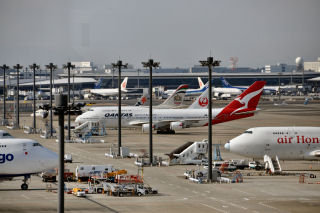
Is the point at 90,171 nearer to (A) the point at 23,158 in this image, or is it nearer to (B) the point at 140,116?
(A) the point at 23,158

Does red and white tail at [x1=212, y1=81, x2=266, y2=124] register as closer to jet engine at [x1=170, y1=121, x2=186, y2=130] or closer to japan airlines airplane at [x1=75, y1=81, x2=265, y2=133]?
japan airlines airplane at [x1=75, y1=81, x2=265, y2=133]

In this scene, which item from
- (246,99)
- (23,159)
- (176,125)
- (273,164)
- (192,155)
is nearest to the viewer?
(23,159)

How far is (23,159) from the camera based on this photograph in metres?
53.1

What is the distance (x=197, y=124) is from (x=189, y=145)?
35.8 metres

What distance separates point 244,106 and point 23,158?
56391 mm

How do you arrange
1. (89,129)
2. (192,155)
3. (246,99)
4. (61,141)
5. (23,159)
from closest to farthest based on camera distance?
(61,141) → (23,159) → (192,155) → (246,99) → (89,129)

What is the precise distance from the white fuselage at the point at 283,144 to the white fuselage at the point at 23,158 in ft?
73.0

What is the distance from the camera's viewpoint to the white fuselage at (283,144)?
219 feet

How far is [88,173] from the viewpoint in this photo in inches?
2350

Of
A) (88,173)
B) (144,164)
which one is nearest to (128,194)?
(88,173)

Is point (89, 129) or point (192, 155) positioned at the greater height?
point (89, 129)

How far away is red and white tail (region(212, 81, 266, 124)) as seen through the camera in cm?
9919

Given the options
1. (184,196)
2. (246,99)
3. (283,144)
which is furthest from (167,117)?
(184,196)

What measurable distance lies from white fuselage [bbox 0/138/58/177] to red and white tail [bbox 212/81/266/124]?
4749cm
